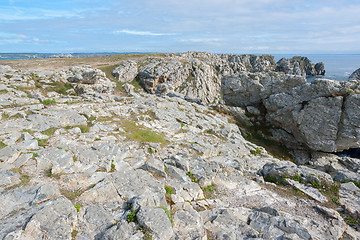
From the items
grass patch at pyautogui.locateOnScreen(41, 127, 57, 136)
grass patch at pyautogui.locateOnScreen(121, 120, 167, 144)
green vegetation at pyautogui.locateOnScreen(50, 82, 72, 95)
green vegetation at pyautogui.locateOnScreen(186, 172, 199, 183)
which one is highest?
green vegetation at pyautogui.locateOnScreen(50, 82, 72, 95)

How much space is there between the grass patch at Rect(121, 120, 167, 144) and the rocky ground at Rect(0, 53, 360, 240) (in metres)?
0.13

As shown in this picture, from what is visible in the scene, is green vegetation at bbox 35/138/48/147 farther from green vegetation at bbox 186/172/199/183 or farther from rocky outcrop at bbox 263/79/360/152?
rocky outcrop at bbox 263/79/360/152

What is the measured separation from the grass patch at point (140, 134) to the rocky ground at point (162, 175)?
13 cm

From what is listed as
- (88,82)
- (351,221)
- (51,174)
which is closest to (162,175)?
(51,174)

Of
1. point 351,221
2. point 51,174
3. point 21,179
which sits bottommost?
point 351,221

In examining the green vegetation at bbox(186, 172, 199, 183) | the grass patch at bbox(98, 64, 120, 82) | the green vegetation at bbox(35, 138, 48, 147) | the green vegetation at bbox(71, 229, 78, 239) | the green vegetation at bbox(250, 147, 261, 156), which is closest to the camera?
the green vegetation at bbox(71, 229, 78, 239)

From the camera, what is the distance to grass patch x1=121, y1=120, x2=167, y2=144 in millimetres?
20022

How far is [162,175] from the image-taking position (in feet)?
45.9

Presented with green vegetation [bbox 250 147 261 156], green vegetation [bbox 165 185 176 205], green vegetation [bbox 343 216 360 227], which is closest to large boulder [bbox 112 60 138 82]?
green vegetation [bbox 250 147 261 156]

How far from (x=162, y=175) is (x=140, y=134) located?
8009mm

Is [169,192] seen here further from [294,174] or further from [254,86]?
[254,86]

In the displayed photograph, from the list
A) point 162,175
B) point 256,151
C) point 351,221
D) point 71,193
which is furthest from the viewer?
point 256,151

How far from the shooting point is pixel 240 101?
42.8 m

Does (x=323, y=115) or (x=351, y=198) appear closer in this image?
(x=351, y=198)
